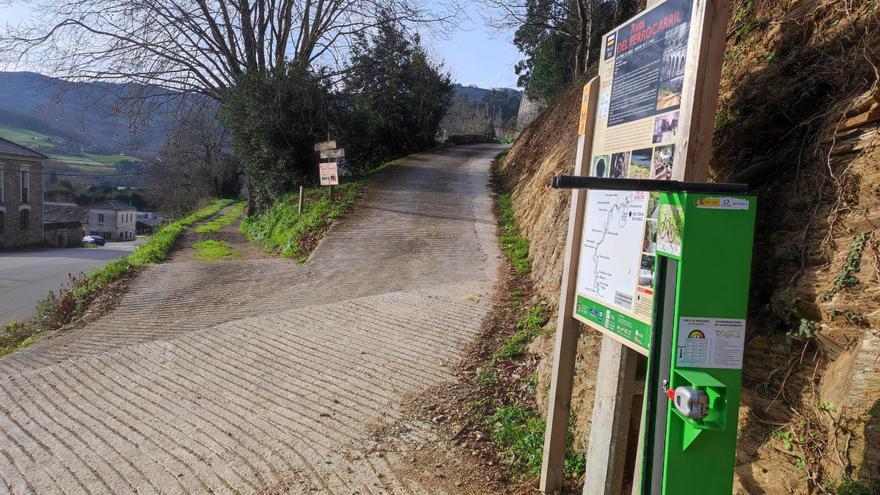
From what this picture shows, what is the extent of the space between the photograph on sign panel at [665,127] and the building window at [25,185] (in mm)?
57655

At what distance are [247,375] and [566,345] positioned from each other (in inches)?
150

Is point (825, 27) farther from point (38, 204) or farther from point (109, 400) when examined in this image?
point (38, 204)

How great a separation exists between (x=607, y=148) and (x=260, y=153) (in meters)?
17.1

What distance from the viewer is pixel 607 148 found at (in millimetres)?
3377

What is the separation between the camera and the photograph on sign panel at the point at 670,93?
2.69 metres

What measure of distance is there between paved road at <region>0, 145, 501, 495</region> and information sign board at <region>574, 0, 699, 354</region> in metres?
1.94

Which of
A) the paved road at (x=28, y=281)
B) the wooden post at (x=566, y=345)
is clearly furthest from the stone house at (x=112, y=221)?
the wooden post at (x=566, y=345)

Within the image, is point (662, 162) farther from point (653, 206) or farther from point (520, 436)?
point (520, 436)

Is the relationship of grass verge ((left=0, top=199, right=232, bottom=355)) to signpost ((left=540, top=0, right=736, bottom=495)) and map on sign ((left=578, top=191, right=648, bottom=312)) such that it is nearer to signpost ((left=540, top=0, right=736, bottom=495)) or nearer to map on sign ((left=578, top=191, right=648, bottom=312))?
signpost ((left=540, top=0, right=736, bottom=495))

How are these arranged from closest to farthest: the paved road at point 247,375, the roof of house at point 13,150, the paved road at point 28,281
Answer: the paved road at point 247,375 < the paved road at point 28,281 < the roof of house at point 13,150

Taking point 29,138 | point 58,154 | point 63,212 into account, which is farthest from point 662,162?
point 58,154

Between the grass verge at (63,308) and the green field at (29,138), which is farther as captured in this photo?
the green field at (29,138)

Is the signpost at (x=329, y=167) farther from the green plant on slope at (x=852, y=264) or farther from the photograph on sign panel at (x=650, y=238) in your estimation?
the green plant on slope at (x=852, y=264)

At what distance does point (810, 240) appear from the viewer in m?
2.84
